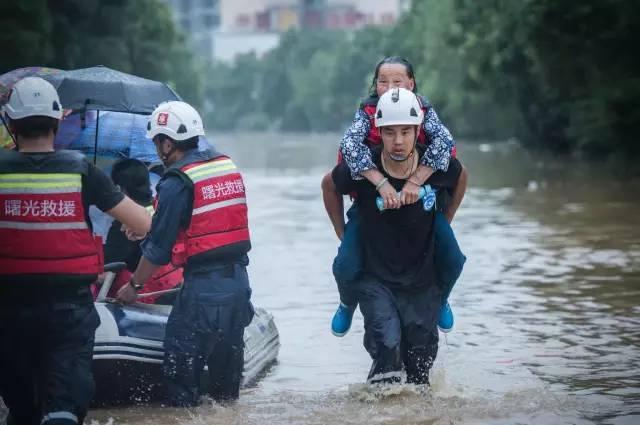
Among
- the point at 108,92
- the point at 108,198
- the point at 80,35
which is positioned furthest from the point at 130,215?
the point at 80,35

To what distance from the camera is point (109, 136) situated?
11.9 meters

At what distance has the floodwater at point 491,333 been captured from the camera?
979cm

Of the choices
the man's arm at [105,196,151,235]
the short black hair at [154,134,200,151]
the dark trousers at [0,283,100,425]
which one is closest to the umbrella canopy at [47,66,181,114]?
the short black hair at [154,134,200,151]

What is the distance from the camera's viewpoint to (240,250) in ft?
30.9

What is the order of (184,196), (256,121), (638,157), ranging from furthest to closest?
(256,121), (638,157), (184,196)

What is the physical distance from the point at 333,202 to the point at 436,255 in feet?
2.24

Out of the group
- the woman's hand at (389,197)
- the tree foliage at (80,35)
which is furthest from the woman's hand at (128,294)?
the tree foliage at (80,35)

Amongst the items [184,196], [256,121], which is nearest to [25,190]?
[184,196]

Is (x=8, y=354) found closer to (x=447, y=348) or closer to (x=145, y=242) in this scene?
(x=145, y=242)

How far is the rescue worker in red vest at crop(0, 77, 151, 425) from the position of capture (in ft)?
25.8

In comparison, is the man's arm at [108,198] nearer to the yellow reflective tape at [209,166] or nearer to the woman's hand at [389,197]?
the yellow reflective tape at [209,166]

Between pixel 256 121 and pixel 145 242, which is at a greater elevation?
pixel 145 242

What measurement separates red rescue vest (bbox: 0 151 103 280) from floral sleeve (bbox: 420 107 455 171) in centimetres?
233

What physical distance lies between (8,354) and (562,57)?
38.6m
